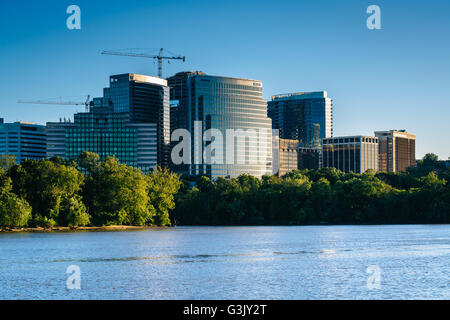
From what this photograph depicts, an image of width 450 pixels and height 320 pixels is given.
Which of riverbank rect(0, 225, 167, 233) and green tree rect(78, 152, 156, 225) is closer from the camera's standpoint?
riverbank rect(0, 225, 167, 233)

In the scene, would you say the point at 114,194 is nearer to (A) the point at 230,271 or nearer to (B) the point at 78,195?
(B) the point at 78,195

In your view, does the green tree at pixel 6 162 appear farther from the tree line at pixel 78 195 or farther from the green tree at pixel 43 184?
the green tree at pixel 43 184

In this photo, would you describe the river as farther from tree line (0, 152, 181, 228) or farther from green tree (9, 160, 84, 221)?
green tree (9, 160, 84, 221)

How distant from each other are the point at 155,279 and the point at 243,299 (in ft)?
44.5

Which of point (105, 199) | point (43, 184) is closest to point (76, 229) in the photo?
point (105, 199)

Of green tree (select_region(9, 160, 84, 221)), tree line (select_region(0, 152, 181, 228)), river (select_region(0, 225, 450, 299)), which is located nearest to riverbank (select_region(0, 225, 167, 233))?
tree line (select_region(0, 152, 181, 228))

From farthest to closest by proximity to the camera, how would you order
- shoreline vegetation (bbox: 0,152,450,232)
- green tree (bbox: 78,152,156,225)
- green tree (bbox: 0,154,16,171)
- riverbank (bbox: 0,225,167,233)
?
1. green tree (bbox: 78,152,156,225)
2. green tree (bbox: 0,154,16,171)
3. riverbank (bbox: 0,225,167,233)
4. shoreline vegetation (bbox: 0,152,450,232)

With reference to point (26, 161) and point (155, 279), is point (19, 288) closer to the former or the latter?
point (155, 279)

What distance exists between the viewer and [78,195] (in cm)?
15800

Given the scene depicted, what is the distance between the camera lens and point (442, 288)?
54.5 m

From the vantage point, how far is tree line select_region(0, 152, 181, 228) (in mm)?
144562

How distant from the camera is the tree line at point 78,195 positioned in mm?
144562

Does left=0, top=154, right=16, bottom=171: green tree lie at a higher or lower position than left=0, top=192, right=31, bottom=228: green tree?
higher
